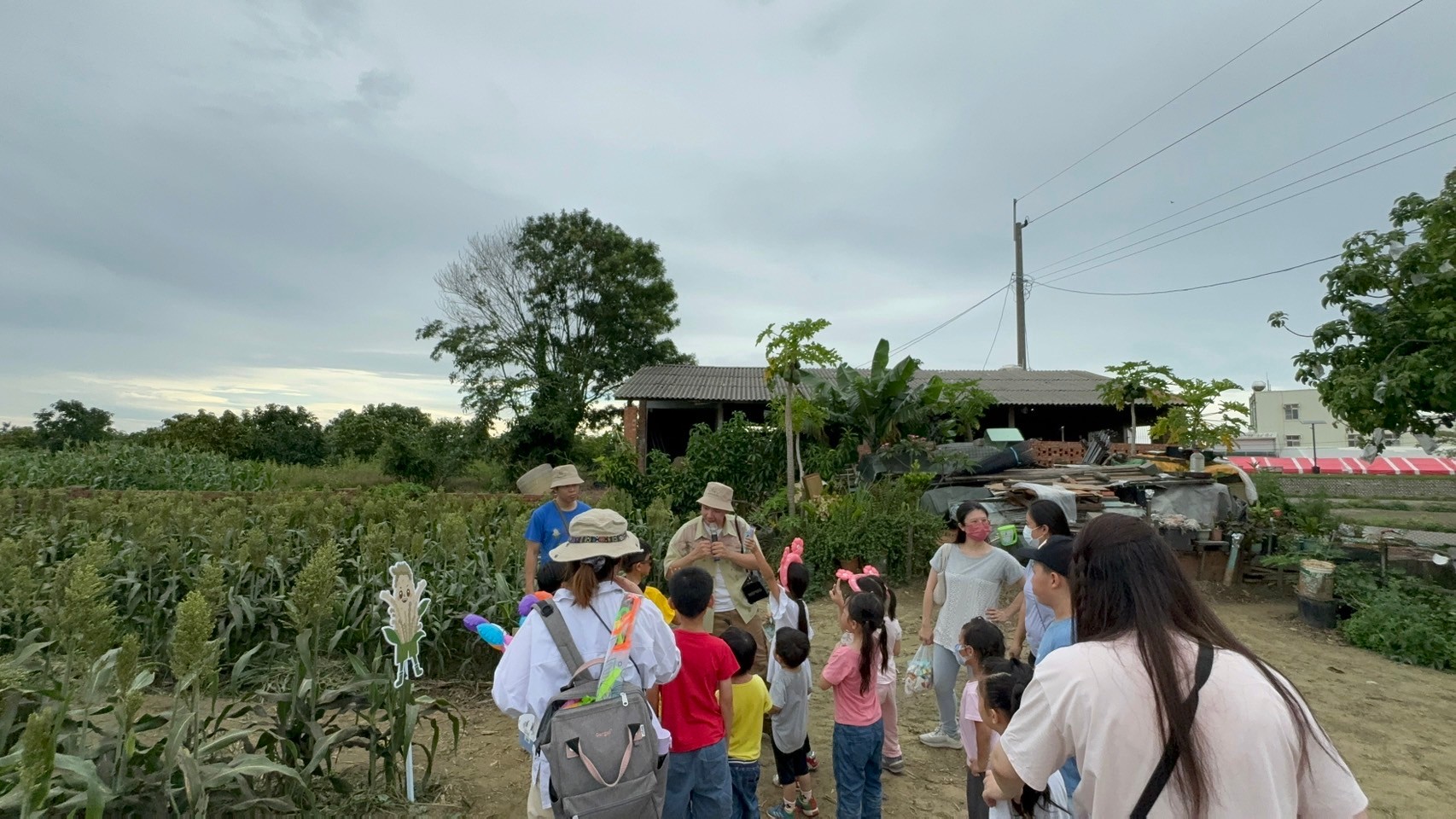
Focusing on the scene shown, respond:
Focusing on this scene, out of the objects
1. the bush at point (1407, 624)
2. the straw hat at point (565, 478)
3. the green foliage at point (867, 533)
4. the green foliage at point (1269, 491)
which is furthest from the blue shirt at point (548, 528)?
the green foliage at point (1269, 491)

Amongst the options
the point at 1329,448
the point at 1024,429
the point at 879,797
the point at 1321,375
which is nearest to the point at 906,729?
the point at 879,797

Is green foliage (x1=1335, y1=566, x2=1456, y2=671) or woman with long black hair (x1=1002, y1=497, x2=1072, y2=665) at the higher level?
woman with long black hair (x1=1002, y1=497, x2=1072, y2=665)

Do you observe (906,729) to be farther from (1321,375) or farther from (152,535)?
(1321,375)

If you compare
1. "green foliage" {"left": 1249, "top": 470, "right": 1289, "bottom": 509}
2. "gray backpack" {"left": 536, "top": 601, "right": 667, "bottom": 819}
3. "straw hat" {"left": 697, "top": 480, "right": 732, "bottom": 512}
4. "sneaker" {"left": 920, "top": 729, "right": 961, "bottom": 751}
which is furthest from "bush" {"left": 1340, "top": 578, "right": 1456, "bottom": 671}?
"gray backpack" {"left": 536, "top": 601, "right": 667, "bottom": 819}

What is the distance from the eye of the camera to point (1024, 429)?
18562 mm

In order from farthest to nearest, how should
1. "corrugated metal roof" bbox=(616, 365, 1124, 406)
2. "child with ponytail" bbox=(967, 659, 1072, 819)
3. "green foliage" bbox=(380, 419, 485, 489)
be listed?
"green foliage" bbox=(380, 419, 485, 489) < "corrugated metal roof" bbox=(616, 365, 1124, 406) < "child with ponytail" bbox=(967, 659, 1072, 819)

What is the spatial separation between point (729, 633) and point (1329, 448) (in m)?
49.7

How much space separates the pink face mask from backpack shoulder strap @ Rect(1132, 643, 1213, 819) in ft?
8.69

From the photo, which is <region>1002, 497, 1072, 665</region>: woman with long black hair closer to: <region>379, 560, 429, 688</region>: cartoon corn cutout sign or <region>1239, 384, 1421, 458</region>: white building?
<region>379, 560, 429, 688</region>: cartoon corn cutout sign

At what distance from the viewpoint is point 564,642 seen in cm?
220

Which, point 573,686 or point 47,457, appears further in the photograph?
point 47,457

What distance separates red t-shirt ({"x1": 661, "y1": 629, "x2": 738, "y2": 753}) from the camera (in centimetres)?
259

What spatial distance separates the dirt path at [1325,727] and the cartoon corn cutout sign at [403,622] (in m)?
0.85

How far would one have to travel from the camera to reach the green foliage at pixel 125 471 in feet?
44.5
